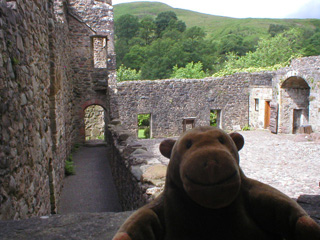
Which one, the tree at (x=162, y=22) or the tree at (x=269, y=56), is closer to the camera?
the tree at (x=269, y=56)

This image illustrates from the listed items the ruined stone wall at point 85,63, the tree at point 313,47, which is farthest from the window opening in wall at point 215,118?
the tree at point 313,47

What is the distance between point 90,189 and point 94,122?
1176cm

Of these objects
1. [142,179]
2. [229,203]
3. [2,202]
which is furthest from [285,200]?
[142,179]

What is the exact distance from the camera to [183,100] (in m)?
19.2

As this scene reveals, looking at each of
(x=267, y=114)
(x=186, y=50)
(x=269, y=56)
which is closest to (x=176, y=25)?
(x=186, y=50)

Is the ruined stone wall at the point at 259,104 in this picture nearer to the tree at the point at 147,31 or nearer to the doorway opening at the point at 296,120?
the doorway opening at the point at 296,120

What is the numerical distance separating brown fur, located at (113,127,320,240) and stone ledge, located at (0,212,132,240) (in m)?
0.84

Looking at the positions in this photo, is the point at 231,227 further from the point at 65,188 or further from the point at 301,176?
the point at 301,176

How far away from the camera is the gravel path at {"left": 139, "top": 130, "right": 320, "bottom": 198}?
26.4 ft

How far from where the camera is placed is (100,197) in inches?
315

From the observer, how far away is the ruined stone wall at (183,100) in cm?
1834

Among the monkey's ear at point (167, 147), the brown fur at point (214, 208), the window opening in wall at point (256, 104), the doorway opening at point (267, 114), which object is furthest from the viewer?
the window opening in wall at point (256, 104)

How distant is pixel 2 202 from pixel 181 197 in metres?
1.71

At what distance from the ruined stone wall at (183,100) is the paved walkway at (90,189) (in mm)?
6590
